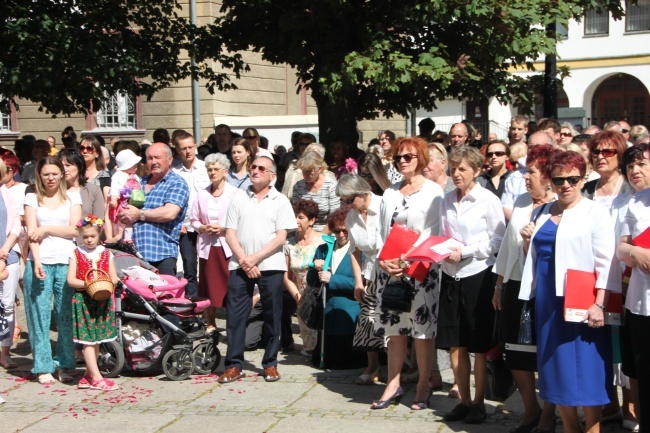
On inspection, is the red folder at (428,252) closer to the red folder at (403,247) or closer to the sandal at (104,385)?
the red folder at (403,247)

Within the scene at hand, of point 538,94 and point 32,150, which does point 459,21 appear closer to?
point 538,94

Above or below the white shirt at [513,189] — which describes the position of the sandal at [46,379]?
below

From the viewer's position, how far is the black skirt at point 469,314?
23.6ft

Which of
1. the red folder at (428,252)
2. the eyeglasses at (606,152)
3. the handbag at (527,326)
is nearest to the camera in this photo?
the handbag at (527,326)

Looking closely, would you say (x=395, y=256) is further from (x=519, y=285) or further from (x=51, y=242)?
(x=51, y=242)

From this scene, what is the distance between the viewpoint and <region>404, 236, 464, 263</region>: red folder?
22.9ft

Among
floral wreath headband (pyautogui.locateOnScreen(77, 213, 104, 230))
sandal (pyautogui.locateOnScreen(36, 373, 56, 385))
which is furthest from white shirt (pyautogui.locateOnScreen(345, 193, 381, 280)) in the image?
sandal (pyautogui.locateOnScreen(36, 373, 56, 385))

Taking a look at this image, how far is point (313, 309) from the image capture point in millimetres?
9195

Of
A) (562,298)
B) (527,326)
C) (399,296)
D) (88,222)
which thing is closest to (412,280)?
(399,296)

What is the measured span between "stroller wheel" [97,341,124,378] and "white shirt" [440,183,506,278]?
321 cm

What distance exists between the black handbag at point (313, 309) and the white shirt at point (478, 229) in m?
2.19

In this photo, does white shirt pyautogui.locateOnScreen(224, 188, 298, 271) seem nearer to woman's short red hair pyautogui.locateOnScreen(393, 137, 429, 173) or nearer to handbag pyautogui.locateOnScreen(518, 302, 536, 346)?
woman's short red hair pyautogui.locateOnScreen(393, 137, 429, 173)

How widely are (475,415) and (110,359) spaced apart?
11.3 feet

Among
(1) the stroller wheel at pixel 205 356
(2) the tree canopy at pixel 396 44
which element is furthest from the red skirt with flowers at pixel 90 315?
(2) the tree canopy at pixel 396 44
